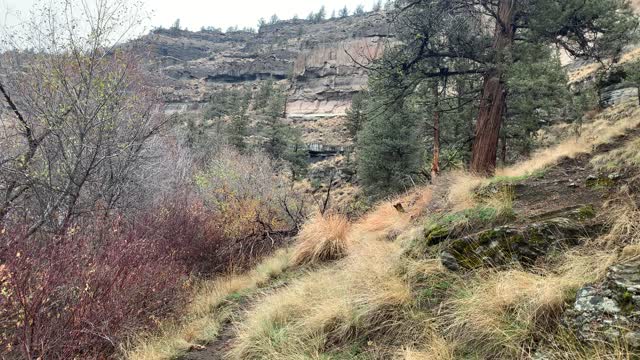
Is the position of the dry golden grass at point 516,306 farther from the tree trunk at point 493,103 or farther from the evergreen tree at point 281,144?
the evergreen tree at point 281,144

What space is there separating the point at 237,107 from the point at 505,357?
5535 centimetres

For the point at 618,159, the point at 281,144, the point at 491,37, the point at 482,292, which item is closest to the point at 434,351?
the point at 482,292

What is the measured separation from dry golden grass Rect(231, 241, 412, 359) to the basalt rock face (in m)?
49.3

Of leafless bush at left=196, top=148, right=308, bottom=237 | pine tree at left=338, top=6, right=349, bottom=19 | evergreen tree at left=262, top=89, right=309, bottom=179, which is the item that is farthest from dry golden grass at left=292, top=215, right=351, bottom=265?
pine tree at left=338, top=6, right=349, bottom=19

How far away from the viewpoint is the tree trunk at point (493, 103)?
8914 millimetres

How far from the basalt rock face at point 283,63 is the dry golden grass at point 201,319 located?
4670 cm

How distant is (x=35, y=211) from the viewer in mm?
8664

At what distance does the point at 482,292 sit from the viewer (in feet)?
11.4

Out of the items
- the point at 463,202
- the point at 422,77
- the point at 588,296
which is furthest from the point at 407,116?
the point at 588,296

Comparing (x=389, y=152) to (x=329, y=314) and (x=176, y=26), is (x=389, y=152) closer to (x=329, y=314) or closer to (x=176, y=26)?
(x=329, y=314)

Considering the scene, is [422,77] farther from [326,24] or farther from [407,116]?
[326,24]

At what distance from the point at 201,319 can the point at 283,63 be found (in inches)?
4588

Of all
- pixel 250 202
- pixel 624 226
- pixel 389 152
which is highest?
pixel 624 226

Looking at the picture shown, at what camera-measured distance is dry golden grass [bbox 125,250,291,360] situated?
4.86 m
